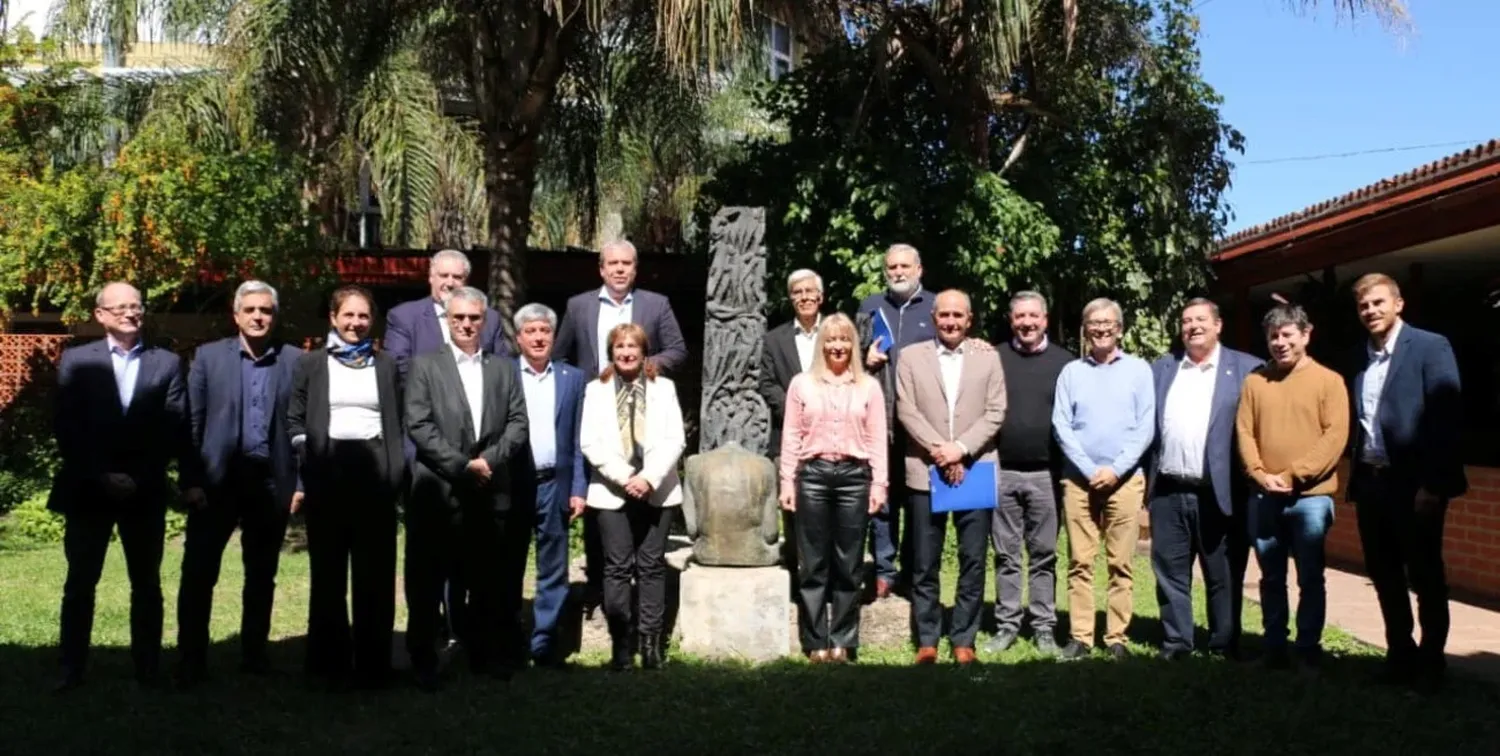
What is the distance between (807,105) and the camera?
41.8 feet

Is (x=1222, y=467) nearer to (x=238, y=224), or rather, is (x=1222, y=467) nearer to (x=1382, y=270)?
(x=1382, y=270)

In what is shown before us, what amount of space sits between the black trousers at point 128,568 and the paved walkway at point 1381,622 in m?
6.13

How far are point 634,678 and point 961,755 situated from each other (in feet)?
5.75

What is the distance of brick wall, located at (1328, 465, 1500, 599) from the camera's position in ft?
30.0

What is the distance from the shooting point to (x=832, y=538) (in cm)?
641

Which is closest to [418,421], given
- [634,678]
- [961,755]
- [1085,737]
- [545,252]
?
[634,678]

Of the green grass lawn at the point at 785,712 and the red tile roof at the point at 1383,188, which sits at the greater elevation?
the red tile roof at the point at 1383,188

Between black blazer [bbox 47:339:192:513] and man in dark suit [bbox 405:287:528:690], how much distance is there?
108 cm

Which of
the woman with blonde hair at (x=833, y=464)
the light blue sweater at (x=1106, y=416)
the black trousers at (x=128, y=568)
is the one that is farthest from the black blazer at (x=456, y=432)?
the light blue sweater at (x=1106, y=416)

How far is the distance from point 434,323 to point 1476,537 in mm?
A: 7276

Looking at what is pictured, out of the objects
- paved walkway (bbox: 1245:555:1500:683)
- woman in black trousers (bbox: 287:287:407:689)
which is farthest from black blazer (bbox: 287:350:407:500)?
paved walkway (bbox: 1245:555:1500:683)

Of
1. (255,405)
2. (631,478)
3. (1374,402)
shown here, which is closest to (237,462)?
(255,405)

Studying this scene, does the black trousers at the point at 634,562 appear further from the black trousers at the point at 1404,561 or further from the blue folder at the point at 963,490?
the black trousers at the point at 1404,561

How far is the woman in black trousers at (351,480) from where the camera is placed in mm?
5742
